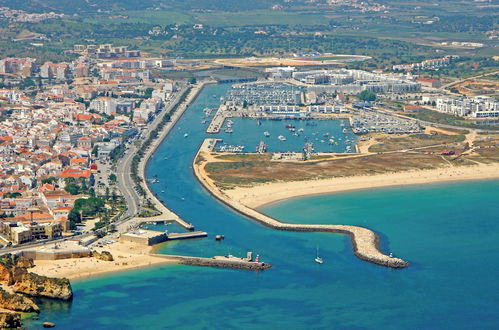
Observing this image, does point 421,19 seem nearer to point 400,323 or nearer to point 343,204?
point 343,204

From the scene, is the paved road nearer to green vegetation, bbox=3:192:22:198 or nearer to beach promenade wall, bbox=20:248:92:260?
green vegetation, bbox=3:192:22:198

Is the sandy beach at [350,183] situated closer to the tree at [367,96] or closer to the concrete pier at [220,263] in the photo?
the concrete pier at [220,263]

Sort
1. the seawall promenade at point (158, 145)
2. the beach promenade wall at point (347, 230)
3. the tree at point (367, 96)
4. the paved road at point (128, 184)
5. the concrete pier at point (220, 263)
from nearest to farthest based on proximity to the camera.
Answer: the concrete pier at point (220, 263) → the beach promenade wall at point (347, 230) → the seawall promenade at point (158, 145) → the paved road at point (128, 184) → the tree at point (367, 96)

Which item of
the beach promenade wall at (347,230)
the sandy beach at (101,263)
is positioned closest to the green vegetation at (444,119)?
the beach promenade wall at (347,230)

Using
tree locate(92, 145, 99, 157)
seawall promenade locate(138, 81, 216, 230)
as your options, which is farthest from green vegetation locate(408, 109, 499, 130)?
tree locate(92, 145, 99, 157)

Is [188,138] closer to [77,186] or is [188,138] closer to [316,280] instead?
[77,186]

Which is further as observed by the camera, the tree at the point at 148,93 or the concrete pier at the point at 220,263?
the tree at the point at 148,93

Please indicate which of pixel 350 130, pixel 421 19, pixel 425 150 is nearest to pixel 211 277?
pixel 425 150
